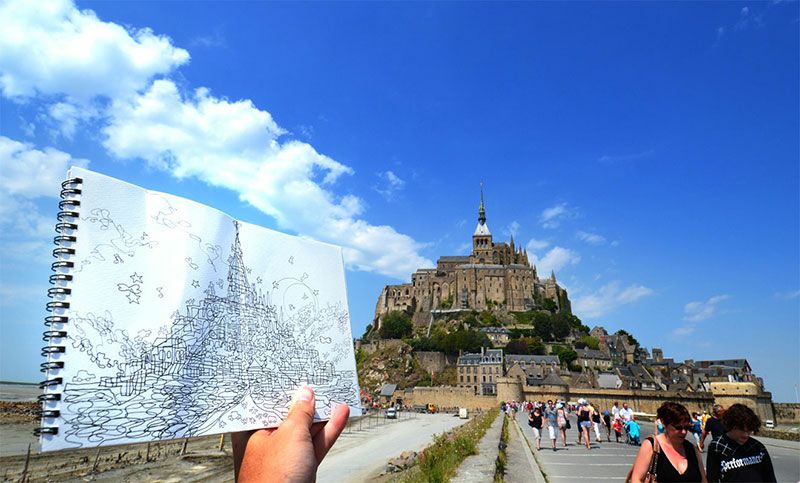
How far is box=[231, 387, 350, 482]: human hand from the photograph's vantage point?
6.27 ft

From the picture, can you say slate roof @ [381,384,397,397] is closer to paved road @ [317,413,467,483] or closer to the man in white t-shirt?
paved road @ [317,413,467,483]

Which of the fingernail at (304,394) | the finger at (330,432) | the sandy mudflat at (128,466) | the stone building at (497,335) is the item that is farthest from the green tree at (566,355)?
the fingernail at (304,394)

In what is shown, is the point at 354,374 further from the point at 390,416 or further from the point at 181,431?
the point at 390,416

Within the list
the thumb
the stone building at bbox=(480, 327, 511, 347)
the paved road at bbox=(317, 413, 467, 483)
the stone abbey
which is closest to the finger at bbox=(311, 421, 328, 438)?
the thumb

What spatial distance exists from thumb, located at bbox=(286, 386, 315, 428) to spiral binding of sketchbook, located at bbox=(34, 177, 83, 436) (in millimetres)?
969

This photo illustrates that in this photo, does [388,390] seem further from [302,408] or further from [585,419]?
[302,408]

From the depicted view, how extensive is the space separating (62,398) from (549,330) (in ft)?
269

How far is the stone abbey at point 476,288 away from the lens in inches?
3482

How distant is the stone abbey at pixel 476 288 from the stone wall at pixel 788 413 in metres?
36.1

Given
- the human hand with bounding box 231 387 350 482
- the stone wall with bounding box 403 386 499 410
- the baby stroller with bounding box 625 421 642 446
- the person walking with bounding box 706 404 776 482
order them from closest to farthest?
the human hand with bounding box 231 387 350 482 → the person walking with bounding box 706 404 776 482 → the baby stroller with bounding box 625 421 642 446 → the stone wall with bounding box 403 386 499 410

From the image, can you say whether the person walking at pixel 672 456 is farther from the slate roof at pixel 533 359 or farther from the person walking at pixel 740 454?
the slate roof at pixel 533 359

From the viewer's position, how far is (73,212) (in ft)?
5.84

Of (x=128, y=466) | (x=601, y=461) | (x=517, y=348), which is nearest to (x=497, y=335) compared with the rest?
(x=517, y=348)

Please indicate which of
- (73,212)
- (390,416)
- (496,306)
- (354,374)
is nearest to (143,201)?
(73,212)
